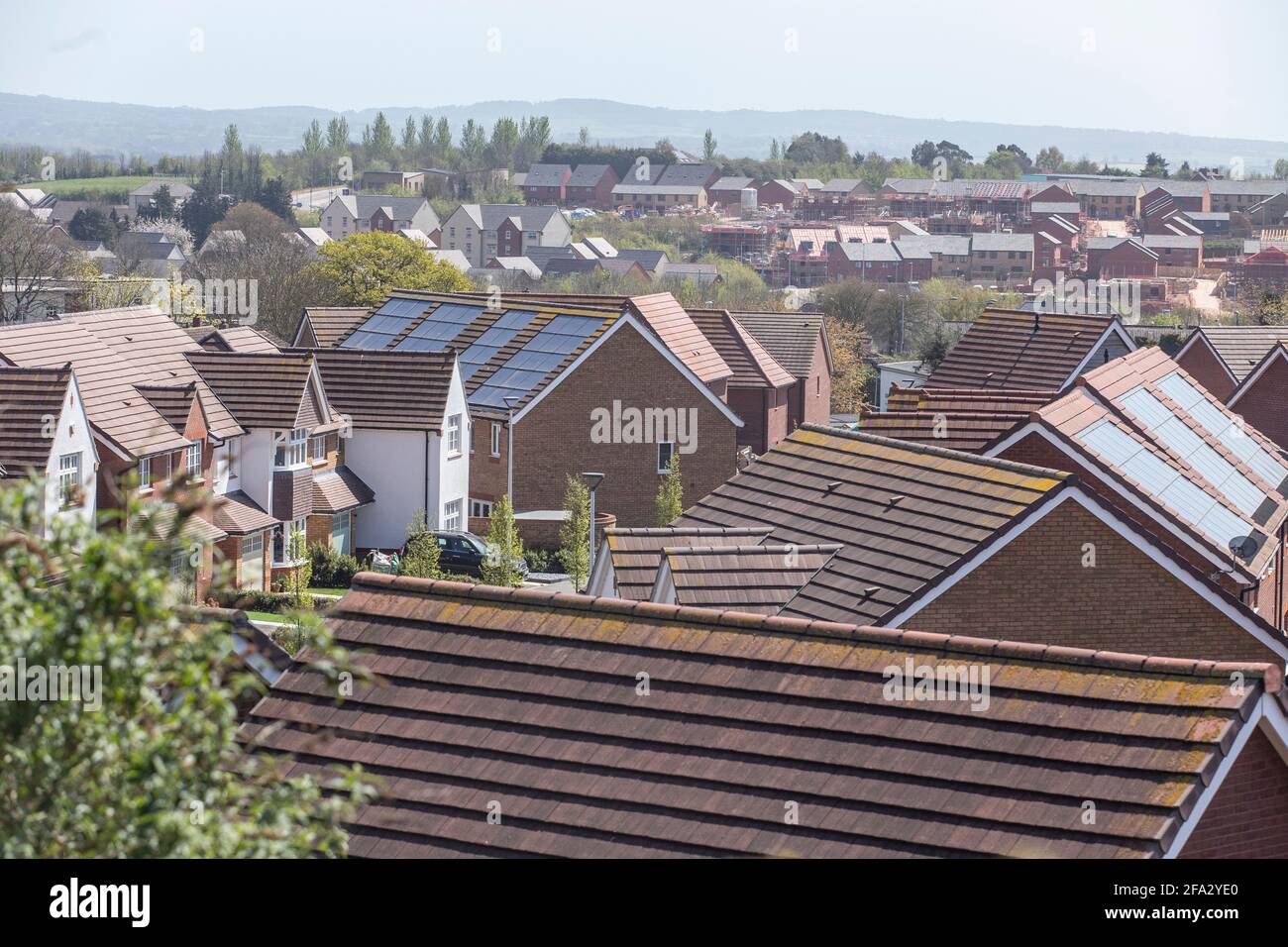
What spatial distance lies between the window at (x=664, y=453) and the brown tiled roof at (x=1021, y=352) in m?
13.0

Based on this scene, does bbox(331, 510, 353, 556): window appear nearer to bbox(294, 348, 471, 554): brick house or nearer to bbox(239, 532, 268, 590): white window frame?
bbox(294, 348, 471, 554): brick house

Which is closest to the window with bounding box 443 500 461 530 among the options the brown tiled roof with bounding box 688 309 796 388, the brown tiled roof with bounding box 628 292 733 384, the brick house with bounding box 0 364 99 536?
the brown tiled roof with bounding box 628 292 733 384

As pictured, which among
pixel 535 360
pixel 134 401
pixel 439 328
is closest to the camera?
pixel 134 401

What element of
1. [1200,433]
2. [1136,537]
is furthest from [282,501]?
[1136,537]

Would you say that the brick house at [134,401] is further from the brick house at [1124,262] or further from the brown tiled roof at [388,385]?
the brick house at [1124,262]

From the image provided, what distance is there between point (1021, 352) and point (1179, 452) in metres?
14.9

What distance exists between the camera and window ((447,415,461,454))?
49062 millimetres

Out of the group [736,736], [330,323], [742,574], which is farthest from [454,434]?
[736,736]

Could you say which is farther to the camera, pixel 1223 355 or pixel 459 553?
pixel 1223 355

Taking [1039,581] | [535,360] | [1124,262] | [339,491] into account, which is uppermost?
[1124,262]

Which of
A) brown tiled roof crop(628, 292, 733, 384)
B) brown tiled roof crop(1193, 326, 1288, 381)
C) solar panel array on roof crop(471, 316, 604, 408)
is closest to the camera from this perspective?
brown tiled roof crop(1193, 326, 1288, 381)

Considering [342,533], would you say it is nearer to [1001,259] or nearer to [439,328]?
[439,328]

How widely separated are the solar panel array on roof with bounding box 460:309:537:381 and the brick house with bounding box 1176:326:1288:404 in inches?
773

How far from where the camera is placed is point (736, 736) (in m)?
11.0
